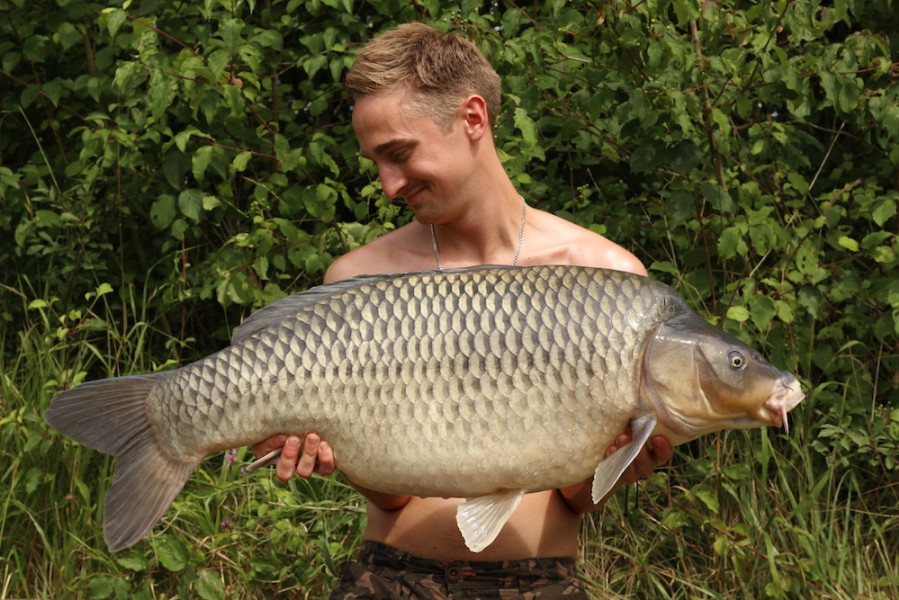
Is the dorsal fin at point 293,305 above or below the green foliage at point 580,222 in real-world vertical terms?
above

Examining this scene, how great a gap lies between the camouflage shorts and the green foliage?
859mm

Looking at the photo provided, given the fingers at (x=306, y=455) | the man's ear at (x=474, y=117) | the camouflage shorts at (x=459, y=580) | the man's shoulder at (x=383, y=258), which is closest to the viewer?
the fingers at (x=306, y=455)

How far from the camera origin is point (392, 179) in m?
2.04

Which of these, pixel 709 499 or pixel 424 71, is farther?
pixel 709 499

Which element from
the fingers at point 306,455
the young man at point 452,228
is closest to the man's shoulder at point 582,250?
the young man at point 452,228

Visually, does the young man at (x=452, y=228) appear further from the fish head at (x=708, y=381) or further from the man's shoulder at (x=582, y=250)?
the fish head at (x=708, y=381)

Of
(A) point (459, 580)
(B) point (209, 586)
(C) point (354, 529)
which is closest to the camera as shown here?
(A) point (459, 580)

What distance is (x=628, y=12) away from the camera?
293cm

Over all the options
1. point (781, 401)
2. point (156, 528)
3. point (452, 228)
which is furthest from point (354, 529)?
point (781, 401)

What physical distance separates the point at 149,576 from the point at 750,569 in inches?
54.7

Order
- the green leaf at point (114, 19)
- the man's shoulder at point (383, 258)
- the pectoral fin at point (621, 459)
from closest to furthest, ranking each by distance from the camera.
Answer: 1. the pectoral fin at point (621, 459)
2. the man's shoulder at point (383, 258)
3. the green leaf at point (114, 19)

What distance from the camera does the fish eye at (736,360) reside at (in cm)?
173

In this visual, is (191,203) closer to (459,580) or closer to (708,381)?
(459,580)

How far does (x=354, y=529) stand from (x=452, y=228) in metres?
1.09
